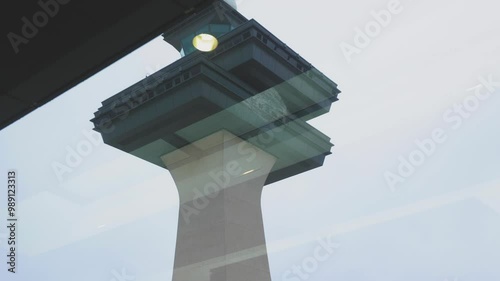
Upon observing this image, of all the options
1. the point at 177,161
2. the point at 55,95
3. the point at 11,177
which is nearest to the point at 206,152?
the point at 177,161

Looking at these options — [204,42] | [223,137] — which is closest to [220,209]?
[223,137]

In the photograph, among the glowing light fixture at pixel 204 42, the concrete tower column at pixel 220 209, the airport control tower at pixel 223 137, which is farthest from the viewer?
the concrete tower column at pixel 220 209

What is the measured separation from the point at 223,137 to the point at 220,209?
6.86 ft

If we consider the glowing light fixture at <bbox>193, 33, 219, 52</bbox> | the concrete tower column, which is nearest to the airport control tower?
the concrete tower column

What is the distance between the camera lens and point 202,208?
14688 mm

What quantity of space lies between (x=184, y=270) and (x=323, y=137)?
554 cm

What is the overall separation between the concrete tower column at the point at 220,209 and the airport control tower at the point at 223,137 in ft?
0.10

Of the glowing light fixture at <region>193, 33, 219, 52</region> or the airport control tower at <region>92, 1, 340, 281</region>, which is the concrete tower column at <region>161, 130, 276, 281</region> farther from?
the glowing light fixture at <region>193, 33, 219, 52</region>

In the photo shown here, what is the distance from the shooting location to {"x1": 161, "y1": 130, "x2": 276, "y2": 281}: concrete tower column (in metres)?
13.7

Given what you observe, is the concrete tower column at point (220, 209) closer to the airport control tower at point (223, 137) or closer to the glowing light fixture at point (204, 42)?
the airport control tower at point (223, 137)

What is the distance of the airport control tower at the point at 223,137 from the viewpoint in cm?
1154

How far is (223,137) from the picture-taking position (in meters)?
13.8

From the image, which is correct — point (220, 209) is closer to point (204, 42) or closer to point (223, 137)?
point (223, 137)

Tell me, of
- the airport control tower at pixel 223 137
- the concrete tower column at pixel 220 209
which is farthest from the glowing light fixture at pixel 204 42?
the concrete tower column at pixel 220 209
